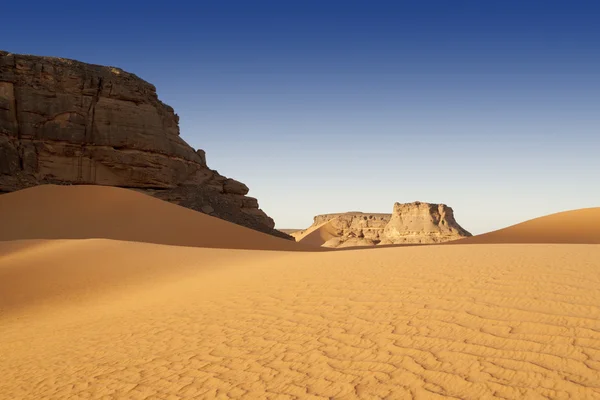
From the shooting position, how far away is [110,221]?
2286 cm

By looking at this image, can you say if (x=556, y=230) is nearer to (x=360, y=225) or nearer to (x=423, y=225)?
(x=423, y=225)

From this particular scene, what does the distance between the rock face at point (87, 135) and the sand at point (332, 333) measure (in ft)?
74.7

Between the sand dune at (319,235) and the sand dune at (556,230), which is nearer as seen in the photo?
the sand dune at (556,230)

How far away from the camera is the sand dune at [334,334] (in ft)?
12.2

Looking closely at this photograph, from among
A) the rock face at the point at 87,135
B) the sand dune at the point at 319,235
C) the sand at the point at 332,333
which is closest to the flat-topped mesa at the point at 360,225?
the sand dune at the point at 319,235

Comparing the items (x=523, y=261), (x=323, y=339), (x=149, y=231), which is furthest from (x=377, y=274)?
(x=149, y=231)

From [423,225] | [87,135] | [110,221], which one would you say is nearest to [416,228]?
[423,225]

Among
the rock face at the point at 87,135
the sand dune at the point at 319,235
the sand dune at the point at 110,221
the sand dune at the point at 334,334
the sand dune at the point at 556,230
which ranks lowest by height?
the sand dune at the point at 334,334

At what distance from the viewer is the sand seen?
3.71m

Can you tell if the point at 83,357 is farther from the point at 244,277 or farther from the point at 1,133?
the point at 1,133

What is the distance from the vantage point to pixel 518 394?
3230 millimetres

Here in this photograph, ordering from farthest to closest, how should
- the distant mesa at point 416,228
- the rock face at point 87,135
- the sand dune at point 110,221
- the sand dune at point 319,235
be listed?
the sand dune at point 319,235, the distant mesa at point 416,228, the rock face at point 87,135, the sand dune at point 110,221

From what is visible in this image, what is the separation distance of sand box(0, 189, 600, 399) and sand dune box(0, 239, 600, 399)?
0.02m

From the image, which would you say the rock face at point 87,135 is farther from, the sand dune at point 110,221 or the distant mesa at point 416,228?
the distant mesa at point 416,228
